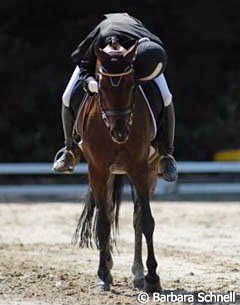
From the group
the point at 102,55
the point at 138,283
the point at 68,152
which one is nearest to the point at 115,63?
the point at 102,55

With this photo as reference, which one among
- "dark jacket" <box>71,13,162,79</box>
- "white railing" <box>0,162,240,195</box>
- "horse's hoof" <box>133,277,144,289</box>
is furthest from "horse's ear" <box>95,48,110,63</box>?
"white railing" <box>0,162,240,195</box>

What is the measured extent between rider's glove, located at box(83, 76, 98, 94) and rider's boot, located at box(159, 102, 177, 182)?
110cm

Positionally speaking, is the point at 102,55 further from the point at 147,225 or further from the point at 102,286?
the point at 102,286

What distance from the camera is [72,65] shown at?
68.0 ft

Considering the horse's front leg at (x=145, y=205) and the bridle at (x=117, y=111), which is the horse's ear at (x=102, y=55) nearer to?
the bridle at (x=117, y=111)

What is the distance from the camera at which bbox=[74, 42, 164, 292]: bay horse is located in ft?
24.4

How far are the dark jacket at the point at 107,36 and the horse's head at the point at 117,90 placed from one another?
0.52 meters

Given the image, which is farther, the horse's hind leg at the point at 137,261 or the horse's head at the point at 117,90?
the horse's hind leg at the point at 137,261

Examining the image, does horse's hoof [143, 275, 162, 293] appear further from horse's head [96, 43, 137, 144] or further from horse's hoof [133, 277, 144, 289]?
horse's head [96, 43, 137, 144]

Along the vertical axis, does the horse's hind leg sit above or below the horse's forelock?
below

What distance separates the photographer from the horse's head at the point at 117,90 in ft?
24.2

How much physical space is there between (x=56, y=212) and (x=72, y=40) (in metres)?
6.22

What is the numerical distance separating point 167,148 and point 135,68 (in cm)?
118

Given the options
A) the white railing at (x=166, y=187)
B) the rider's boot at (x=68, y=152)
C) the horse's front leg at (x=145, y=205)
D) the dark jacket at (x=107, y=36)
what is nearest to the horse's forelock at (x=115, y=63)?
the dark jacket at (x=107, y=36)
